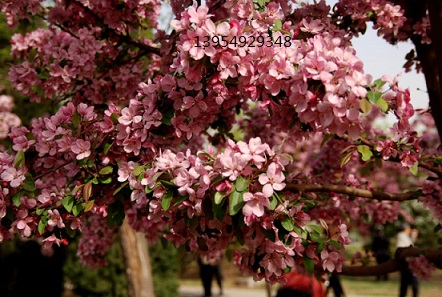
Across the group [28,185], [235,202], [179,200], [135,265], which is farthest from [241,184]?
[135,265]

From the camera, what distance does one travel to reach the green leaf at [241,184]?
2.09 meters

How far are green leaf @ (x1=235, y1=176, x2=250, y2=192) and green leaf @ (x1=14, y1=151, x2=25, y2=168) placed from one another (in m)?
1.27

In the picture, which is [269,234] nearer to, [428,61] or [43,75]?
[43,75]

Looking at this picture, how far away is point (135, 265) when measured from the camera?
7402 millimetres

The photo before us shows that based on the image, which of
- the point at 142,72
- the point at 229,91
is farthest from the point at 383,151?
the point at 142,72

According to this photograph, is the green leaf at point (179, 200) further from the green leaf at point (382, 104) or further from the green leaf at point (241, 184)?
the green leaf at point (382, 104)

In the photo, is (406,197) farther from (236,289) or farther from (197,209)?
(236,289)

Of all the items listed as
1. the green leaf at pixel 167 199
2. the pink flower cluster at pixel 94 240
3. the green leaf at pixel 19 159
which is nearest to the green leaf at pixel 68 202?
the green leaf at pixel 19 159

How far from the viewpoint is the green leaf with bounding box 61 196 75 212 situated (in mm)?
2623

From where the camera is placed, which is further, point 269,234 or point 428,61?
point 428,61

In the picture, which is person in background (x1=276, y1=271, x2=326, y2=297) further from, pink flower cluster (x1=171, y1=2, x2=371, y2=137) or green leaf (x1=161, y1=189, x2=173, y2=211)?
green leaf (x1=161, y1=189, x2=173, y2=211)

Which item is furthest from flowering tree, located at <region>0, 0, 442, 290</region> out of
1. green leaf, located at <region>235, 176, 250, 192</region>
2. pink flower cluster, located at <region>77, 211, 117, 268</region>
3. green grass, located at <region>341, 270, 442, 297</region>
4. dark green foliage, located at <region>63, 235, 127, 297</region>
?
green grass, located at <region>341, 270, 442, 297</region>

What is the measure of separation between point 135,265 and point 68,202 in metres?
4.98

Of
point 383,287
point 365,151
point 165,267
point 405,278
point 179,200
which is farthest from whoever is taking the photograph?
point 383,287
